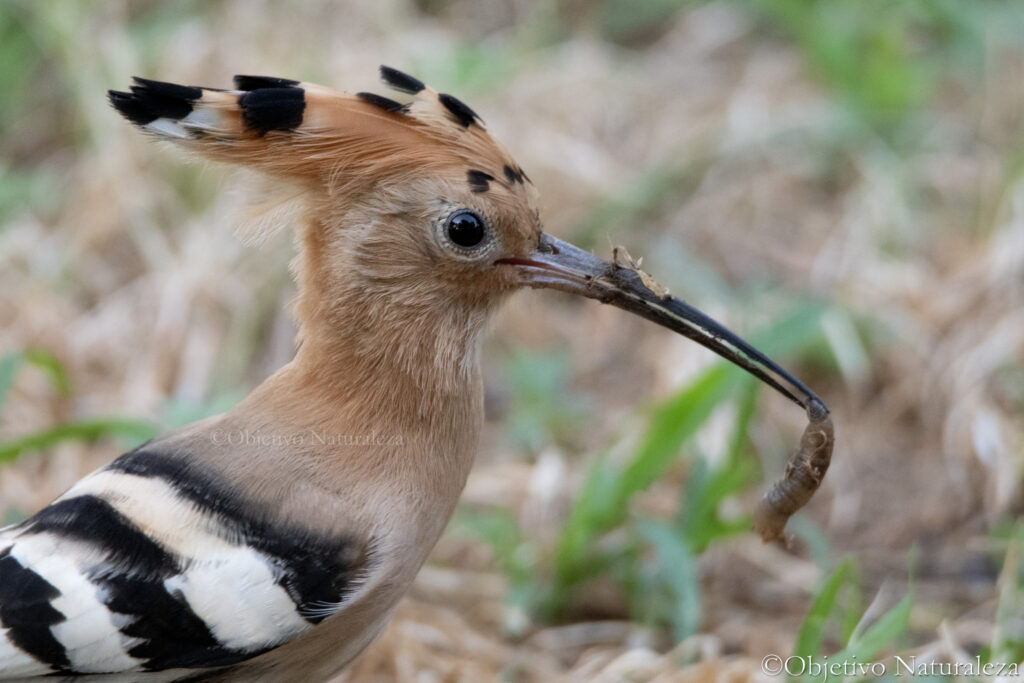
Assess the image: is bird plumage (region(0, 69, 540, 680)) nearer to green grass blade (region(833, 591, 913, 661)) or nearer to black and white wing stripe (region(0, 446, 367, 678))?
black and white wing stripe (region(0, 446, 367, 678))

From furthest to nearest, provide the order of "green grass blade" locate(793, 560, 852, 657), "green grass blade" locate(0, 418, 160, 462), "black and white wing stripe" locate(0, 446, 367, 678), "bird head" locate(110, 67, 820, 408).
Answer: "green grass blade" locate(0, 418, 160, 462), "green grass blade" locate(793, 560, 852, 657), "bird head" locate(110, 67, 820, 408), "black and white wing stripe" locate(0, 446, 367, 678)

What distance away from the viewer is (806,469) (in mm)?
1896

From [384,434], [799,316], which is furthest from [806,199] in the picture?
[384,434]

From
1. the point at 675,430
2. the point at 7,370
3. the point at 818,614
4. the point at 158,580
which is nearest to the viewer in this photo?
the point at 158,580

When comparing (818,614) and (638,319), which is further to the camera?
(638,319)

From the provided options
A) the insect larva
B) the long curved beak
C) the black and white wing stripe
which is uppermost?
the long curved beak

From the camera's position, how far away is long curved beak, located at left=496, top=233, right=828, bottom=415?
75.5 inches

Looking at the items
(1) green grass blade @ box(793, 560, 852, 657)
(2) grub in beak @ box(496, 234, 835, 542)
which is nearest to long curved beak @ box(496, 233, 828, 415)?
(2) grub in beak @ box(496, 234, 835, 542)

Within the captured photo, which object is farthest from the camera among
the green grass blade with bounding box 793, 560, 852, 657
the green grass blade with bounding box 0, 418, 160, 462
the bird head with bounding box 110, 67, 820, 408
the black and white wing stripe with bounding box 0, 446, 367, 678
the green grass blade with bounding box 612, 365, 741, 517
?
the green grass blade with bounding box 612, 365, 741, 517

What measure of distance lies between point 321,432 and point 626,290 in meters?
0.54

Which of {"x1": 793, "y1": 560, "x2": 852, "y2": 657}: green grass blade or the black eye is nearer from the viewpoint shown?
the black eye

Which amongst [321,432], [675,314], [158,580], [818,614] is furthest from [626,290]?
[158,580]

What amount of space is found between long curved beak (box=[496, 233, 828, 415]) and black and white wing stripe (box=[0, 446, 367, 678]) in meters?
0.53

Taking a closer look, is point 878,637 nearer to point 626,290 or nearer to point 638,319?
point 626,290
